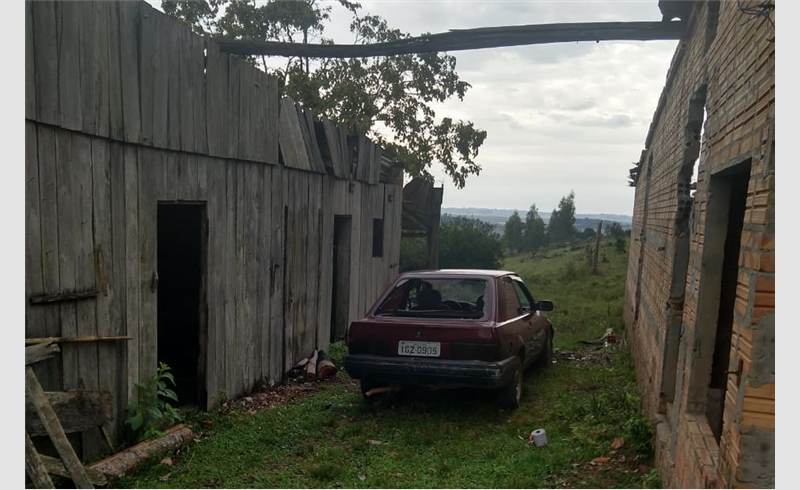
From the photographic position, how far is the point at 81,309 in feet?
15.1

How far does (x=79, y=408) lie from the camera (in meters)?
4.38

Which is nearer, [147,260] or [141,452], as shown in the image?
[141,452]

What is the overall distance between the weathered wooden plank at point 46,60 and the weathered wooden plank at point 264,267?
3.23m

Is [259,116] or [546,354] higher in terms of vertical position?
[259,116]

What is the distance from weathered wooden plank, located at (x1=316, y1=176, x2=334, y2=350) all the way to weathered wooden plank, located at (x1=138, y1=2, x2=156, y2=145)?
4123 mm

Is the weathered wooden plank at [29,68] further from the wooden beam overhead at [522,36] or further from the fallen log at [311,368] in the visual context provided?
the fallen log at [311,368]

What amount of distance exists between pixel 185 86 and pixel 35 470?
12.0 feet

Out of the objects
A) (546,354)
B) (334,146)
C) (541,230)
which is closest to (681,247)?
(546,354)

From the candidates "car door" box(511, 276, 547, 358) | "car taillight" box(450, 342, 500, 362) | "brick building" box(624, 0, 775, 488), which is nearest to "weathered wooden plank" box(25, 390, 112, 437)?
"car taillight" box(450, 342, 500, 362)

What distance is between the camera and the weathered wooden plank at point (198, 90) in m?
5.91

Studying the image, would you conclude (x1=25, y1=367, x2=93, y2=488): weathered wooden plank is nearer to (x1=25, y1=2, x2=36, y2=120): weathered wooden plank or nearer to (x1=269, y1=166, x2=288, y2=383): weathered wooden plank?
(x1=25, y1=2, x2=36, y2=120): weathered wooden plank

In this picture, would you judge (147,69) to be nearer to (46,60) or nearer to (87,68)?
(87,68)

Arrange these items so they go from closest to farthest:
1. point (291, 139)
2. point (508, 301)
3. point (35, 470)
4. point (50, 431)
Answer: point (35, 470) → point (50, 431) → point (508, 301) → point (291, 139)

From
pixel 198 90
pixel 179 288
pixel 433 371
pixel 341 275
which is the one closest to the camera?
pixel 198 90
